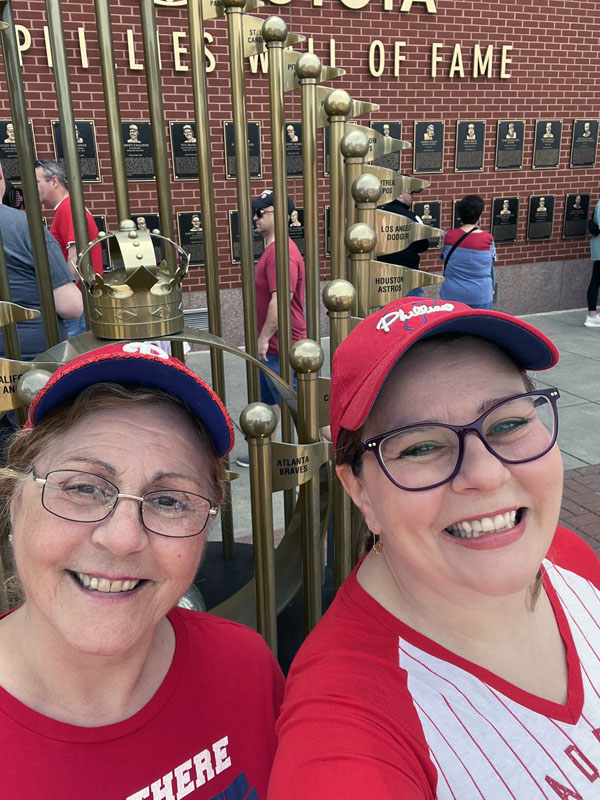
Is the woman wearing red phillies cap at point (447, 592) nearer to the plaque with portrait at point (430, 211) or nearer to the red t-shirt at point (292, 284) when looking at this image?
the red t-shirt at point (292, 284)

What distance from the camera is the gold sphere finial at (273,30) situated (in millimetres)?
1690

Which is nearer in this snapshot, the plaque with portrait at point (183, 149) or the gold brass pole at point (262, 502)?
the gold brass pole at point (262, 502)

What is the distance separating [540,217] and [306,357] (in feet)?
24.7

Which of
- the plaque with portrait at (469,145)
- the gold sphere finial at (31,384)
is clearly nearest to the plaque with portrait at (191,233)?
the plaque with portrait at (469,145)

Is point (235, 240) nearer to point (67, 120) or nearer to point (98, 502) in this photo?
point (67, 120)

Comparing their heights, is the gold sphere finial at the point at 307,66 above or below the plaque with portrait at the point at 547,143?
above

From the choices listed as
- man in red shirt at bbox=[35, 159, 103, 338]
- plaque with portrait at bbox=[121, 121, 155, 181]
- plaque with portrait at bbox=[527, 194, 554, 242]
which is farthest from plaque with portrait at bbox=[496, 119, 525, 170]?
man in red shirt at bbox=[35, 159, 103, 338]

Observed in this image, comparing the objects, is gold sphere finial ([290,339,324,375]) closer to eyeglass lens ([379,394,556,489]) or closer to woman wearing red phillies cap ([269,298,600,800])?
woman wearing red phillies cap ([269,298,600,800])

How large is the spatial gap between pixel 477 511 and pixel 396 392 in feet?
0.69

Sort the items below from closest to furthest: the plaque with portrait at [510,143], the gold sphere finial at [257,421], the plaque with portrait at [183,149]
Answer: the gold sphere finial at [257,421]
the plaque with portrait at [183,149]
the plaque with portrait at [510,143]

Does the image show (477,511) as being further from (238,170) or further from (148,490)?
(238,170)

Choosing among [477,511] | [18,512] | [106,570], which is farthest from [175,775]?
[477,511]

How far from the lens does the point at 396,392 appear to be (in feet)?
3.39

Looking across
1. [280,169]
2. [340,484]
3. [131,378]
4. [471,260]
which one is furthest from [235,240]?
[131,378]
